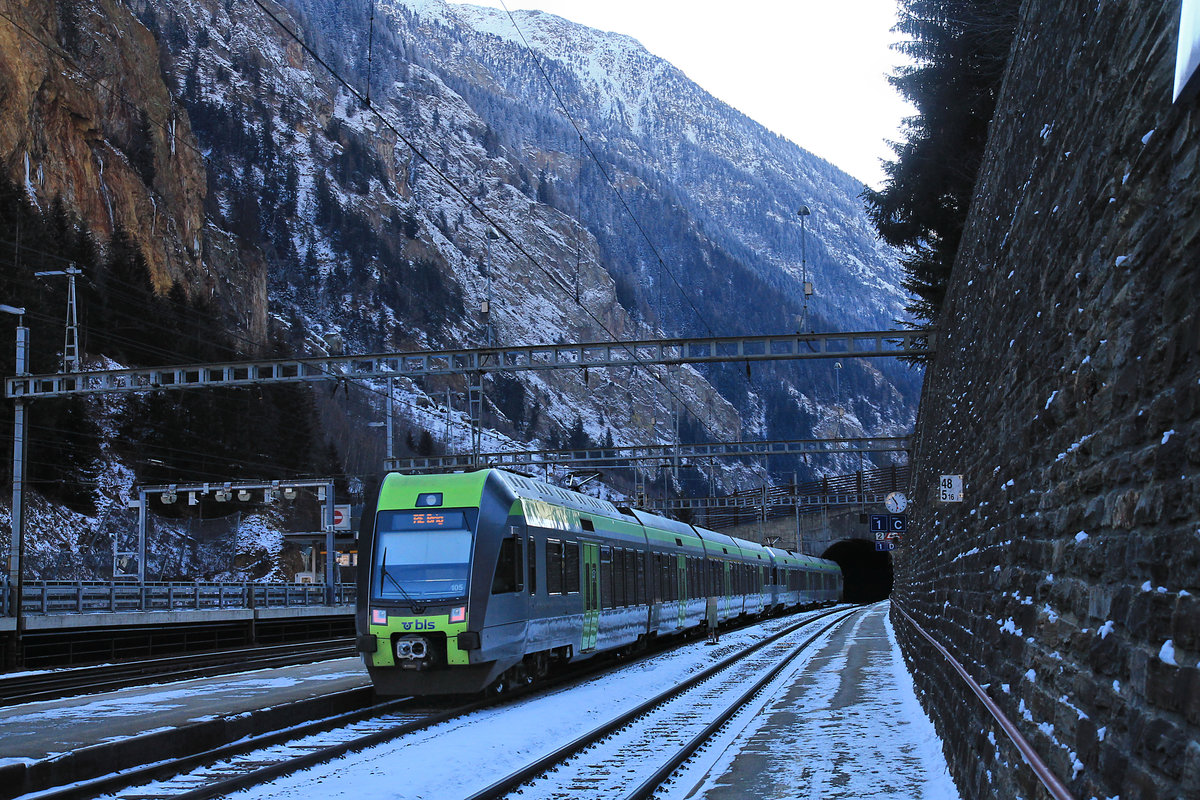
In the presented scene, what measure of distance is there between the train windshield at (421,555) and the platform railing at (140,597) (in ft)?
45.5

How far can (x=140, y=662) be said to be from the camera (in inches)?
1030

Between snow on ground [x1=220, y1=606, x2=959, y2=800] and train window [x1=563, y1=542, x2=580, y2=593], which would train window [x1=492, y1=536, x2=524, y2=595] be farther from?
train window [x1=563, y1=542, x2=580, y2=593]

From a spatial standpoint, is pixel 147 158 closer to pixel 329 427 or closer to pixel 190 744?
pixel 329 427

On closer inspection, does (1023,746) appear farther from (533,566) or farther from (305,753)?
(533,566)

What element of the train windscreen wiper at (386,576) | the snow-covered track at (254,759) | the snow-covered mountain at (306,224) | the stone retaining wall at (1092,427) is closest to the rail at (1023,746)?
the stone retaining wall at (1092,427)

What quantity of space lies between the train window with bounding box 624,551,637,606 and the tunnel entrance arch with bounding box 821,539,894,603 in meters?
73.8

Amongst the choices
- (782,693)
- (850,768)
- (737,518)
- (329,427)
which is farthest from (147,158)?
(850,768)

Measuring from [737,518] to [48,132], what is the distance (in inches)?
1922

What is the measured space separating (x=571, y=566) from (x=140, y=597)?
1569 centimetres

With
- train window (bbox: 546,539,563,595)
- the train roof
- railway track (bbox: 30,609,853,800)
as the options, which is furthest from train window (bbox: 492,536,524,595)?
railway track (bbox: 30,609,853,800)

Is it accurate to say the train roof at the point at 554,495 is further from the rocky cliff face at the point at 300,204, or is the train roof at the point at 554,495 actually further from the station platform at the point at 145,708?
the rocky cliff face at the point at 300,204

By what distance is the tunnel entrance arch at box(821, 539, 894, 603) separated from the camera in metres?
98.0

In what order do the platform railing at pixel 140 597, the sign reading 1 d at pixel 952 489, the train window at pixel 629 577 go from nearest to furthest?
the sign reading 1 d at pixel 952 489
the train window at pixel 629 577
the platform railing at pixel 140 597

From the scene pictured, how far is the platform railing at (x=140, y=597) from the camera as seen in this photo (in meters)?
27.8
